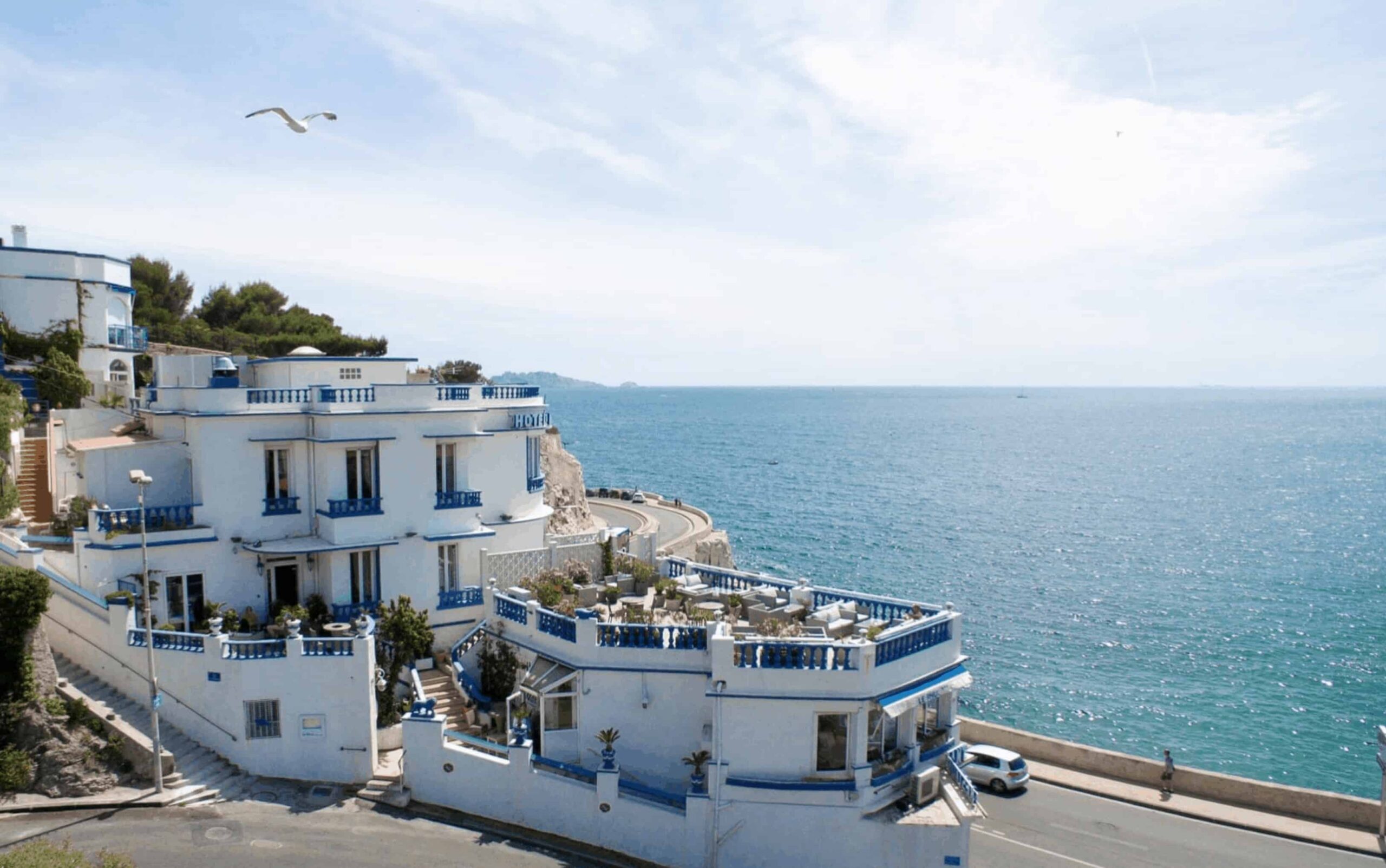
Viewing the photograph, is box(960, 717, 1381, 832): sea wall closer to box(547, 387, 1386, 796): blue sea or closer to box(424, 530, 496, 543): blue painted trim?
box(547, 387, 1386, 796): blue sea

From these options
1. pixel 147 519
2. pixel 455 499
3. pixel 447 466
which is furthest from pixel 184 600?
pixel 447 466

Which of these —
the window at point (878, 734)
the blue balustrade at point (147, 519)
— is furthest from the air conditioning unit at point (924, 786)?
the blue balustrade at point (147, 519)

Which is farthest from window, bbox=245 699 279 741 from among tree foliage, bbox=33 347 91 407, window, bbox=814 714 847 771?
tree foliage, bbox=33 347 91 407

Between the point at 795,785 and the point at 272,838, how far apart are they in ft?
35.3

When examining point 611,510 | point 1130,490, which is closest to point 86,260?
point 611,510

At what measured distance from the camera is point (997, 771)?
2528cm

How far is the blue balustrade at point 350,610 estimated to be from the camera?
25000 millimetres

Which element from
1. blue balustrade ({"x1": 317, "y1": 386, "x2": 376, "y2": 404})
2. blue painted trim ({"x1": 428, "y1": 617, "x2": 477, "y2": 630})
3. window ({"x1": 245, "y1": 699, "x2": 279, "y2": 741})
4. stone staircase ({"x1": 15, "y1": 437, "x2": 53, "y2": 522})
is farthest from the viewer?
stone staircase ({"x1": 15, "y1": 437, "x2": 53, "y2": 522})

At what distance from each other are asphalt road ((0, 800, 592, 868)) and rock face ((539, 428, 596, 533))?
102 ft

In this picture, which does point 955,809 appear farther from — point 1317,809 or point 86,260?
point 86,260

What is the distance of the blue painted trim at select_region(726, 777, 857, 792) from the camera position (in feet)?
60.3

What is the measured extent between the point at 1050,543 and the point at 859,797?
63455 millimetres

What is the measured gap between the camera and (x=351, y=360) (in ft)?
89.9

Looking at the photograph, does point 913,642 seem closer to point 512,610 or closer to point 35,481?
point 512,610
